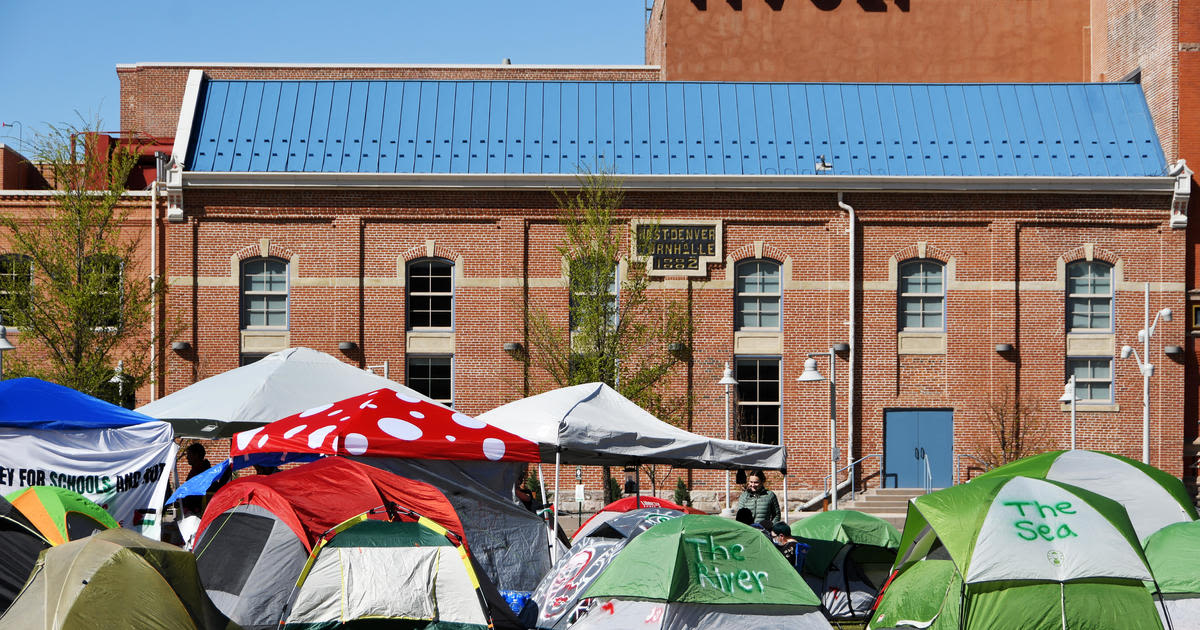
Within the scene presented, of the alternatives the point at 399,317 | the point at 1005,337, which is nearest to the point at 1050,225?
the point at 1005,337

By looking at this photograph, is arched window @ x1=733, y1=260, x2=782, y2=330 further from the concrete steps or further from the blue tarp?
the blue tarp

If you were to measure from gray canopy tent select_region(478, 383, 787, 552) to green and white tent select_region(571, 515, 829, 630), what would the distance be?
12.1ft

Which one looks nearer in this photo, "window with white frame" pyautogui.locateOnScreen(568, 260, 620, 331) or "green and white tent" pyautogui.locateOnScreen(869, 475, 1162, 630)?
"green and white tent" pyautogui.locateOnScreen(869, 475, 1162, 630)

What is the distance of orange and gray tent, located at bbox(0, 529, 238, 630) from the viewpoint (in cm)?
992

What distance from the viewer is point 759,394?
3011 cm

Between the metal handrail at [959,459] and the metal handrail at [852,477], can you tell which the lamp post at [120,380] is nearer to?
the metal handrail at [852,477]

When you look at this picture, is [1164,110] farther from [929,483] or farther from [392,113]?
[392,113]

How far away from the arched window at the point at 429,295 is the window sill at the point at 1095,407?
14697 mm

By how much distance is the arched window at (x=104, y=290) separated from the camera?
26.7 m

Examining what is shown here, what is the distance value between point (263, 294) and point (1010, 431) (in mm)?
17914

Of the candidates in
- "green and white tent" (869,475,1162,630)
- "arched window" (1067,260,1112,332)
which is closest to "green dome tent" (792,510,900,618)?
→ "green and white tent" (869,475,1162,630)

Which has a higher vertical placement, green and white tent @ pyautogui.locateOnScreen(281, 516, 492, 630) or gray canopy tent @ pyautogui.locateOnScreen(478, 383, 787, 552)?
gray canopy tent @ pyautogui.locateOnScreen(478, 383, 787, 552)

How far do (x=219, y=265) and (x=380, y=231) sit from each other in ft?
12.7

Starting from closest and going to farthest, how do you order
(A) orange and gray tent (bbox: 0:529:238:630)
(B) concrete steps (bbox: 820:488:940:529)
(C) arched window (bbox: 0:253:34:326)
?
(A) orange and gray tent (bbox: 0:529:238:630), (C) arched window (bbox: 0:253:34:326), (B) concrete steps (bbox: 820:488:940:529)
